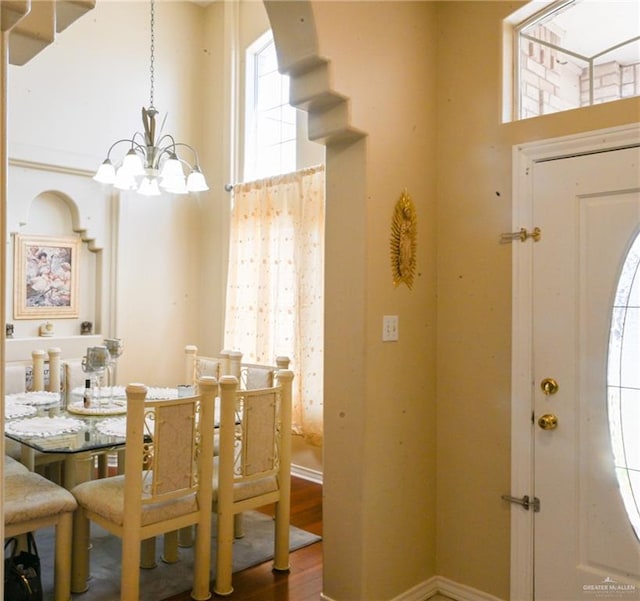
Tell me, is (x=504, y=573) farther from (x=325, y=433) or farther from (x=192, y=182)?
(x=192, y=182)

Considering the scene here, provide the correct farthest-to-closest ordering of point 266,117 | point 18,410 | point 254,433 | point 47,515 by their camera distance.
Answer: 1. point 266,117
2. point 18,410
3. point 254,433
4. point 47,515

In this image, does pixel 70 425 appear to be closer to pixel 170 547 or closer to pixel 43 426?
pixel 43 426

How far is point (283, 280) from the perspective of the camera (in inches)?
180

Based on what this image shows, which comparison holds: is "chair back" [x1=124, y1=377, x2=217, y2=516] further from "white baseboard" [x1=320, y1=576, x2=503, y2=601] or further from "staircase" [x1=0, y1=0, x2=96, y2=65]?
"staircase" [x1=0, y1=0, x2=96, y2=65]

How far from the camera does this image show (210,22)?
213 inches

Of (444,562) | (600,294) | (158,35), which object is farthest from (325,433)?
(158,35)

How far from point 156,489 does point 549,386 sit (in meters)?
1.73

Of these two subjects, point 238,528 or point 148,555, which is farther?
point 238,528

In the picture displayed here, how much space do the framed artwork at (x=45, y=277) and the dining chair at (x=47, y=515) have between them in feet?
7.01

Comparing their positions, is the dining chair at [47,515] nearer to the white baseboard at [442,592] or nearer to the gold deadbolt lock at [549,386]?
the white baseboard at [442,592]

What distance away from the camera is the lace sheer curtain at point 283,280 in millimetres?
4312

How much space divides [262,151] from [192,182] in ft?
5.90

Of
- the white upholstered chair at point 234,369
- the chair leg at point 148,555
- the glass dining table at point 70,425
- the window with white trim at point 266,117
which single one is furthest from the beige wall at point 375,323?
the window with white trim at point 266,117

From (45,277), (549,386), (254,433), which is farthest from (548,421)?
(45,277)
